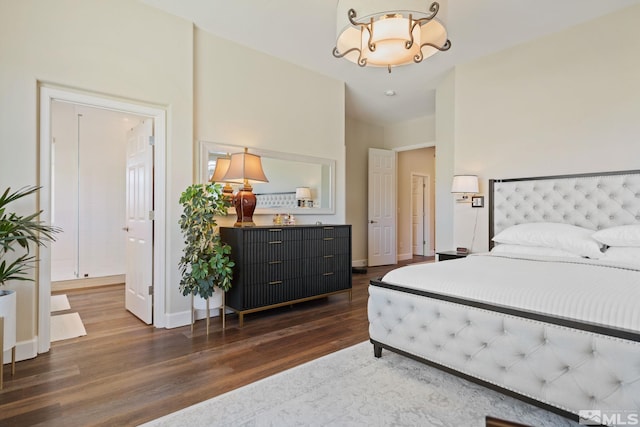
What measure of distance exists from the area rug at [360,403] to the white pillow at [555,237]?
5.68 feet

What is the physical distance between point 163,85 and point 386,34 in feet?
7.22

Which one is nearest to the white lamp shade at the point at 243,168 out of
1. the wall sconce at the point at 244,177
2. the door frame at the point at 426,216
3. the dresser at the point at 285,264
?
the wall sconce at the point at 244,177

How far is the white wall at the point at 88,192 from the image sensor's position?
4.87 metres

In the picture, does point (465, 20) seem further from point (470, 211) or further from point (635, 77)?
point (470, 211)

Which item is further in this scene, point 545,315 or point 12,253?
point 12,253

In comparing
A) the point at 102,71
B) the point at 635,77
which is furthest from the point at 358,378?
the point at 635,77

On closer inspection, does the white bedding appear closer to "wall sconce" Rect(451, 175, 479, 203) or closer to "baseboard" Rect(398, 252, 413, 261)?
"wall sconce" Rect(451, 175, 479, 203)

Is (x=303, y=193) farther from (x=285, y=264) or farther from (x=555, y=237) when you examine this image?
(x=555, y=237)

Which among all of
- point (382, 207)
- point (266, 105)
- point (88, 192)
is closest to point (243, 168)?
point (266, 105)

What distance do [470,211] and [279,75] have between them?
2.99m

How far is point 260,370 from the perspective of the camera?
7.59 feet

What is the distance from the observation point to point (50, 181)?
265 cm

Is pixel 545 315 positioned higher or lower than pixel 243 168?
lower

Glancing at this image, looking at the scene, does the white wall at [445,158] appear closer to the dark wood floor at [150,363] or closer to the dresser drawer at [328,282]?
the dresser drawer at [328,282]
